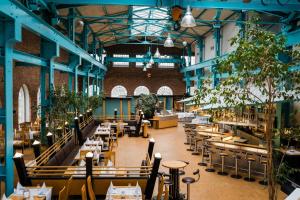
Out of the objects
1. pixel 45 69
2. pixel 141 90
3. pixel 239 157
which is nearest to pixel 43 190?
pixel 45 69

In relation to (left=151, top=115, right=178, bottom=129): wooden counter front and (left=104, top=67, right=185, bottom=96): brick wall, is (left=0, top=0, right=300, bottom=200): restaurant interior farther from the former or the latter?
(left=104, top=67, right=185, bottom=96): brick wall

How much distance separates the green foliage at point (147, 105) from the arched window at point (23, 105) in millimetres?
7760

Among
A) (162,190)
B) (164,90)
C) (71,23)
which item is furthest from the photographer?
(164,90)

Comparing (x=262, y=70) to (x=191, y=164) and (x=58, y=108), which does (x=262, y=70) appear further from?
(x=58, y=108)

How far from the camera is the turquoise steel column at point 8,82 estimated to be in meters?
6.03

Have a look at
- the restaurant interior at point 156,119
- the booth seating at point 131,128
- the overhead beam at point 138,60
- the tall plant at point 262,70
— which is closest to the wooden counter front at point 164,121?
the restaurant interior at point 156,119

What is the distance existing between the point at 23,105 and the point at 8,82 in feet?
31.5

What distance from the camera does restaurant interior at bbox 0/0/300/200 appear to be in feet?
14.8

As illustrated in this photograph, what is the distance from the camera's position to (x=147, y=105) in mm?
20594

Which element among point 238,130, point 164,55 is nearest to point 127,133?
point 238,130

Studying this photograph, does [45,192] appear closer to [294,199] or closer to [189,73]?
[294,199]

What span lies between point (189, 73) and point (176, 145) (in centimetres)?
1460

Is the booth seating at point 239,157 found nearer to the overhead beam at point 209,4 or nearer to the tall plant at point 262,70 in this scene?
the overhead beam at point 209,4

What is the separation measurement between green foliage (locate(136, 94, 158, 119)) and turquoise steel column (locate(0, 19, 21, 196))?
14396mm
